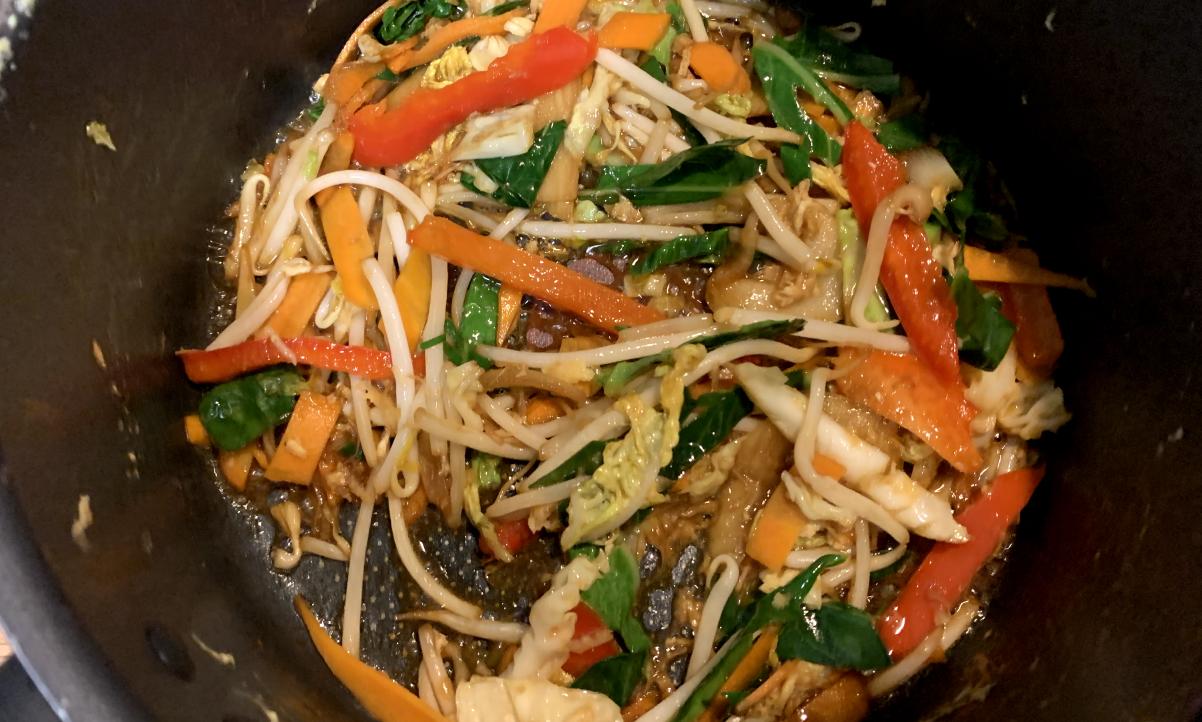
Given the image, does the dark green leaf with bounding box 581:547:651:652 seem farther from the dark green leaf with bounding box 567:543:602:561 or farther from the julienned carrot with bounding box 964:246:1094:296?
the julienned carrot with bounding box 964:246:1094:296

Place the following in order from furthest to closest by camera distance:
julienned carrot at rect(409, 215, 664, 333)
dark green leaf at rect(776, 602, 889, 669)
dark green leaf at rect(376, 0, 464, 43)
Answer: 1. dark green leaf at rect(376, 0, 464, 43)
2. julienned carrot at rect(409, 215, 664, 333)
3. dark green leaf at rect(776, 602, 889, 669)

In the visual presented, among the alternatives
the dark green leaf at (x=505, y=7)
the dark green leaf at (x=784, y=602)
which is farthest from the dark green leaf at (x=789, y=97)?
the dark green leaf at (x=784, y=602)

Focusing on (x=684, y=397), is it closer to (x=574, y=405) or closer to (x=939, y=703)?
(x=574, y=405)

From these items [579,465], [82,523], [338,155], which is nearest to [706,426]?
[579,465]

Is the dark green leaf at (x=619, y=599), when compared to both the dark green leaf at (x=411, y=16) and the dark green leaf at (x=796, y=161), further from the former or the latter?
the dark green leaf at (x=411, y=16)

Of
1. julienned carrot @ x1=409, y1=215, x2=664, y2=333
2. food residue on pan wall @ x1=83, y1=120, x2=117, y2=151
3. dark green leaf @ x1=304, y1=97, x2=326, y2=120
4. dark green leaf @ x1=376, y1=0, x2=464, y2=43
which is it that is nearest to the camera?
food residue on pan wall @ x1=83, y1=120, x2=117, y2=151

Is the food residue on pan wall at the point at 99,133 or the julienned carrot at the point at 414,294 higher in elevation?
the food residue on pan wall at the point at 99,133


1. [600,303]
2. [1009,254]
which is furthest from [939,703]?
[600,303]

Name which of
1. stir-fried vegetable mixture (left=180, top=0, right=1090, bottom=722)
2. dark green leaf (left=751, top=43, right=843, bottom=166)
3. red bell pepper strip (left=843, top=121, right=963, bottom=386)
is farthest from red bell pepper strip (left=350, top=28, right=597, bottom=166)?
red bell pepper strip (left=843, top=121, right=963, bottom=386)
